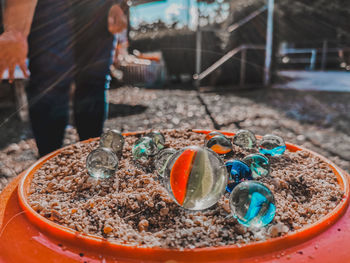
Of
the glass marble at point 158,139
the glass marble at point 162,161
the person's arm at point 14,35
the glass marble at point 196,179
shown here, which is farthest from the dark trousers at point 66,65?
the glass marble at point 196,179

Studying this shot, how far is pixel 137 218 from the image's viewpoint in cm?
87

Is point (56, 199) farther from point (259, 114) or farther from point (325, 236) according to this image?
point (259, 114)

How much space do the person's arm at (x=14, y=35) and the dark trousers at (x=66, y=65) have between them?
34 cm

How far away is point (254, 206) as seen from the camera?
75 centimetres

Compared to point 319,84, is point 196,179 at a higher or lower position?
higher

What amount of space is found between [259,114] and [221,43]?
4621 millimetres

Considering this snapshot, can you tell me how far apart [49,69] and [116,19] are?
0.46 meters

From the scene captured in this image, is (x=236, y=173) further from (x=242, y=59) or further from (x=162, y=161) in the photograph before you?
(x=242, y=59)

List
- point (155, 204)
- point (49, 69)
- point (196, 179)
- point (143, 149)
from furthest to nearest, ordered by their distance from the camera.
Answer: point (49, 69)
point (143, 149)
point (155, 204)
point (196, 179)

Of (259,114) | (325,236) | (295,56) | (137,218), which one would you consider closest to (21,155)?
(137,218)

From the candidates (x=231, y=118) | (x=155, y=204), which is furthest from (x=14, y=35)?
(x=231, y=118)

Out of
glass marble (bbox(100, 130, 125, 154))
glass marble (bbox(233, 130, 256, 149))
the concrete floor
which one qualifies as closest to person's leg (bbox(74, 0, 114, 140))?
glass marble (bbox(100, 130, 125, 154))

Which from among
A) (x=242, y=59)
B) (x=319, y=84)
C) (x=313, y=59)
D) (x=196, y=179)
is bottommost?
(x=313, y=59)

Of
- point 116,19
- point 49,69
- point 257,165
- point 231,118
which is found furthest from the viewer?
point 231,118
